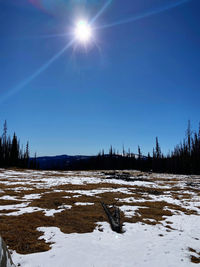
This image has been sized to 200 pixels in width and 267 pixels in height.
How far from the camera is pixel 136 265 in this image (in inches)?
176

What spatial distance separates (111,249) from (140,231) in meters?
2.11

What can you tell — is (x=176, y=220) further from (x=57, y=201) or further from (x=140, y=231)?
(x=57, y=201)

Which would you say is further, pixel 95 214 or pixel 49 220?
pixel 95 214

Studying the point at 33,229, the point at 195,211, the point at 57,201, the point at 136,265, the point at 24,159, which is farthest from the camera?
the point at 24,159

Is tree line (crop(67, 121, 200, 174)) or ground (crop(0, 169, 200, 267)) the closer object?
ground (crop(0, 169, 200, 267))

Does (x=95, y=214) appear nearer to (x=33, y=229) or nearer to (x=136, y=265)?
(x=33, y=229)

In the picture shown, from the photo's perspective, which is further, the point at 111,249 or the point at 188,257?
the point at 111,249

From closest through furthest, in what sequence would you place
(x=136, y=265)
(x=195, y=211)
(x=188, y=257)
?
(x=136, y=265), (x=188, y=257), (x=195, y=211)

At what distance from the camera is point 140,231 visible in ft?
22.5

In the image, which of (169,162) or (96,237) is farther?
(169,162)

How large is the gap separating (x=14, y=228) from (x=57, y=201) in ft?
16.9

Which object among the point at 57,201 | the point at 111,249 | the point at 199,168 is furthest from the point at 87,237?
the point at 199,168

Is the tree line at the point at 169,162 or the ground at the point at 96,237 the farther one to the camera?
the tree line at the point at 169,162

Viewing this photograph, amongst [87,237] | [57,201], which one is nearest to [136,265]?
[87,237]
